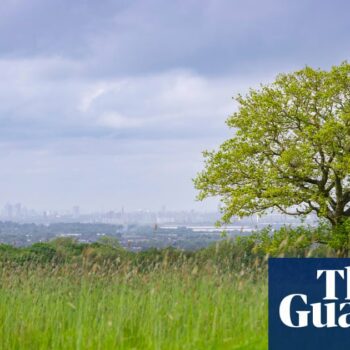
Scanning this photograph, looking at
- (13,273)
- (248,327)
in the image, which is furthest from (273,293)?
(13,273)

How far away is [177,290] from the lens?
12398 millimetres

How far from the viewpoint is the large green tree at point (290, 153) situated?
29.3 m

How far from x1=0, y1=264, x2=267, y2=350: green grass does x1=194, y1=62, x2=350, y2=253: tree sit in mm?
15683

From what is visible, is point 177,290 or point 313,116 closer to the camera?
point 177,290

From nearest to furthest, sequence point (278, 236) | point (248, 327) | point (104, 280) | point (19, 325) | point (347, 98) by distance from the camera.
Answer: point (19, 325) → point (248, 327) → point (104, 280) → point (278, 236) → point (347, 98)

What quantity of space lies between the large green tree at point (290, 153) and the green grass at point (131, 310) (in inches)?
616

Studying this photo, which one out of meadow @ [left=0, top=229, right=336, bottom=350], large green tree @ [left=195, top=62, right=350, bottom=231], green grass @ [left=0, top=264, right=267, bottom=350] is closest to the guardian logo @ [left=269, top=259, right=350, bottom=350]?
meadow @ [left=0, top=229, right=336, bottom=350]

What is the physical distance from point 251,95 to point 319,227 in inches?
253

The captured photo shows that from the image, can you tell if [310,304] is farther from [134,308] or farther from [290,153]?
[290,153]

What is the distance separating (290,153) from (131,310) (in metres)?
18.9

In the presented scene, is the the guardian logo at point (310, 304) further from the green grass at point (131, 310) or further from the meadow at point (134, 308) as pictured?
the green grass at point (131, 310)

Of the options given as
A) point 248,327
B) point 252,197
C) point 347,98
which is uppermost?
point 347,98

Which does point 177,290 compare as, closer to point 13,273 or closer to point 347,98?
point 13,273

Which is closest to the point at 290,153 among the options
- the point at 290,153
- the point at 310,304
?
the point at 290,153
